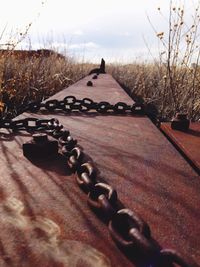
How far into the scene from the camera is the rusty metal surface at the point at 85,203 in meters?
0.72

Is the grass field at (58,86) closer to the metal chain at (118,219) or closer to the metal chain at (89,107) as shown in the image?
the metal chain at (89,107)

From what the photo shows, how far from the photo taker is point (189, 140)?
167 centimetres

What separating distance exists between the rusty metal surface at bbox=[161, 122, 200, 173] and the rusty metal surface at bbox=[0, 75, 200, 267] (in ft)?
0.22

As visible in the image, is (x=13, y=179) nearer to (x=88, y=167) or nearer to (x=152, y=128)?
(x=88, y=167)

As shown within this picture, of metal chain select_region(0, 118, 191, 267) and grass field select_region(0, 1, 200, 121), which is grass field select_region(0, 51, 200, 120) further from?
metal chain select_region(0, 118, 191, 267)

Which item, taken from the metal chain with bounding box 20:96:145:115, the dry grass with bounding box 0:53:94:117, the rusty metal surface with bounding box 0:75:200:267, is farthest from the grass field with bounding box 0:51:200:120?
the rusty metal surface with bounding box 0:75:200:267

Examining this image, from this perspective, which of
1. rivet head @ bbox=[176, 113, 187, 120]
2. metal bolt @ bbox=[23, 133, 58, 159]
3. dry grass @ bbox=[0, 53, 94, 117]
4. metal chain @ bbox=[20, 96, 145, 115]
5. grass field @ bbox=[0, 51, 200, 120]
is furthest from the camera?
dry grass @ bbox=[0, 53, 94, 117]

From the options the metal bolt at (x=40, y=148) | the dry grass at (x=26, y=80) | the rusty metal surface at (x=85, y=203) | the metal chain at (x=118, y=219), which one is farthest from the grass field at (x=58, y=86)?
the metal chain at (x=118, y=219)

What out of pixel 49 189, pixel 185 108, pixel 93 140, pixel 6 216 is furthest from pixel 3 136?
pixel 185 108

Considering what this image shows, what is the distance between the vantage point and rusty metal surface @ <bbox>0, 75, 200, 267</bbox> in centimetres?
72

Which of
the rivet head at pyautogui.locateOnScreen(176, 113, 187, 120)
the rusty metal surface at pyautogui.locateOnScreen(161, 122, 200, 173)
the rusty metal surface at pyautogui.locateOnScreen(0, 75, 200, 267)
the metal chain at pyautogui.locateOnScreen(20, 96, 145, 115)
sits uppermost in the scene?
the rivet head at pyautogui.locateOnScreen(176, 113, 187, 120)

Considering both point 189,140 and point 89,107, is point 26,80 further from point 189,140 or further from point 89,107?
point 189,140

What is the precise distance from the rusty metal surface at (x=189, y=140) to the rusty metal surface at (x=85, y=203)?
0.07m

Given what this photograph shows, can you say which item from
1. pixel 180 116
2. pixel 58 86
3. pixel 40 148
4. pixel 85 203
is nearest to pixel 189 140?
pixel 180 116
